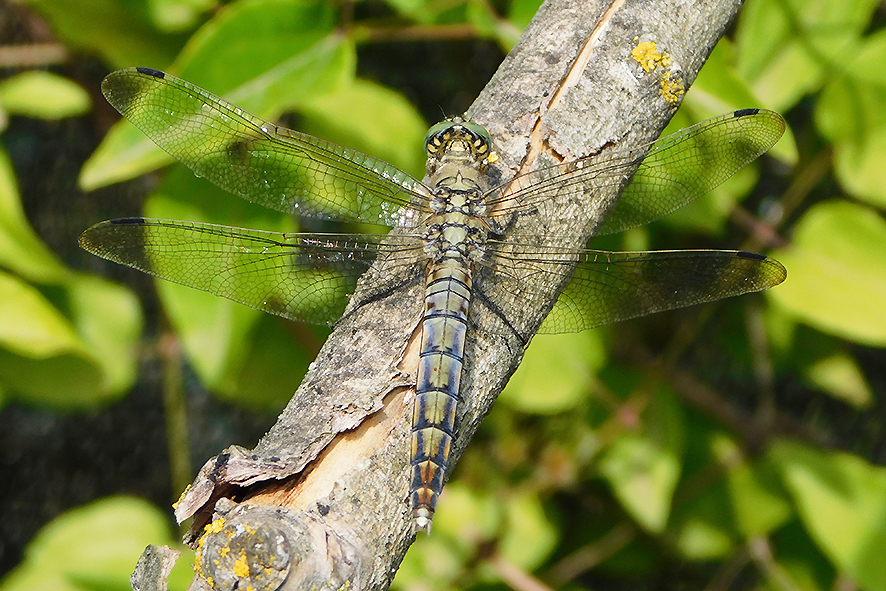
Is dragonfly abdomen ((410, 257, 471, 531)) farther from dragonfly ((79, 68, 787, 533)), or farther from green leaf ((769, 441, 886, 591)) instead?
green leaf ((769, 441, 886, 591))

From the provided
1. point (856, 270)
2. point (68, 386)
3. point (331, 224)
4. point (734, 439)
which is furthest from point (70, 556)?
point (856, 270)

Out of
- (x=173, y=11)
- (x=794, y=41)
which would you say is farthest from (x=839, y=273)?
(x=173, y=11)

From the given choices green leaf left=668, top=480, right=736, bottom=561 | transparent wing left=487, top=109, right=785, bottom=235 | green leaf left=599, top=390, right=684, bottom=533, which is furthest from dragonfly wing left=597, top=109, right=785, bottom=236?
green leaf left=668, top=480, right=736, bottom=561

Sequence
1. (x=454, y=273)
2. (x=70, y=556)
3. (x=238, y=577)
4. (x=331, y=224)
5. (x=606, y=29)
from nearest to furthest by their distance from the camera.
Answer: (x=238, y=577)
(x=606, y=29)
(x=454, y=273)
(x=70, y=556)
(x=331, y=224)

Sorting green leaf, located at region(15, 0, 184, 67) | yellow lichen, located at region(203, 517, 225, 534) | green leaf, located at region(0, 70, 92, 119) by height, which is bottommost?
yellow lichen, located at region(203, 517, 225, 534)

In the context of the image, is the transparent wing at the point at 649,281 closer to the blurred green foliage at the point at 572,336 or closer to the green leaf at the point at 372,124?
the blurred green foliage at the point at 572,336

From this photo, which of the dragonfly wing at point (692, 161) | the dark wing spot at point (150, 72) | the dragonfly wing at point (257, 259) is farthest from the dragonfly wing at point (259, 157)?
the dragonfly wing at point (692, 161)

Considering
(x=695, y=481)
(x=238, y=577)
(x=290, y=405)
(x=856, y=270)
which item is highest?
(x=856, y=270)

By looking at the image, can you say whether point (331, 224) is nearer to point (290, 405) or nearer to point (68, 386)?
point (68, 386)
